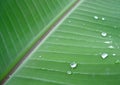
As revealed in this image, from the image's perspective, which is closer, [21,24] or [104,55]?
[104,55]

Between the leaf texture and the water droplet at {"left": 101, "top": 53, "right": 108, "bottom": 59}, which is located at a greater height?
the leaf texture

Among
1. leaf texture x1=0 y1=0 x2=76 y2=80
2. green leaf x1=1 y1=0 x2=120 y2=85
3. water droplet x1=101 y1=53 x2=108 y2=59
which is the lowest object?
water droplet x1=101 y1=53 x2=108 y2=59

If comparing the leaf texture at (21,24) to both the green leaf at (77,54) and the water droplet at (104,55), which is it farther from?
the water droplet at (104,55)

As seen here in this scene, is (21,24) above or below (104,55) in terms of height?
above

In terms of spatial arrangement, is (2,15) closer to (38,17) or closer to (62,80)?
(38,17)

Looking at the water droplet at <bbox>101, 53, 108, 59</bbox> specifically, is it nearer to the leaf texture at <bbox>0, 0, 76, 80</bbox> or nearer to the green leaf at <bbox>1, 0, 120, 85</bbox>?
the green leaf at <bbox>1, 0, 120, 85</bbox>

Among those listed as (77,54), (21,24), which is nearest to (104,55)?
(77,54)

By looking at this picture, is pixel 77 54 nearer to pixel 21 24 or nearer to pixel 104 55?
pixel 104 55

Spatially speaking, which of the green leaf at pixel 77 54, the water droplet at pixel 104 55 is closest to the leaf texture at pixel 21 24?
the green leaf at pixel 77 54

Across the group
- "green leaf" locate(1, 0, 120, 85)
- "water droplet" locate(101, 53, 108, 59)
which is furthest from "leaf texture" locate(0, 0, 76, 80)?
"water droplet" locate(101, 53, 108, 59)

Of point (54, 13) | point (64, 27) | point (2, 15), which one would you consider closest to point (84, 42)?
point (64, 27)
